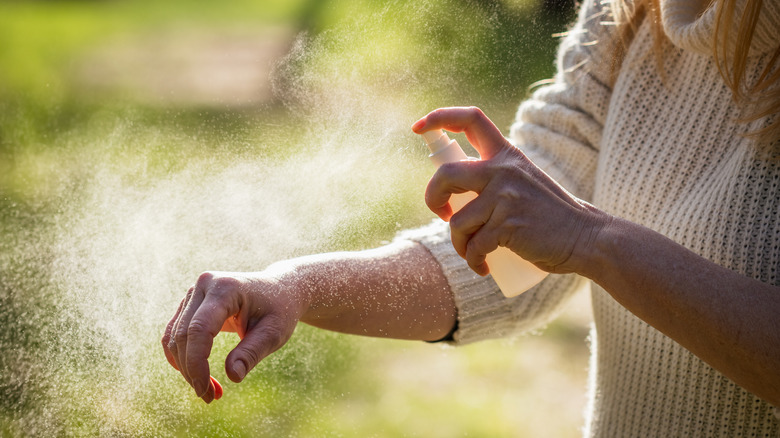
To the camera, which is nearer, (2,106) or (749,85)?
(749,85)

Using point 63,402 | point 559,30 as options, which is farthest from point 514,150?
point 63,402

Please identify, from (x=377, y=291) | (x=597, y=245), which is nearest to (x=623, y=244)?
(x=597, y=245)

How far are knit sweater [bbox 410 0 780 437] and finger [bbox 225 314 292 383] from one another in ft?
1.35

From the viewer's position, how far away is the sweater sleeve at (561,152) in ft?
4.44

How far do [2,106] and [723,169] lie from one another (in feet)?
11.2

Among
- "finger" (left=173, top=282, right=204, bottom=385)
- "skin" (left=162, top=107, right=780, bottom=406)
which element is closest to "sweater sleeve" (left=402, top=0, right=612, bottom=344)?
"skin" (left=162, top=107, right=780, bottom=406)

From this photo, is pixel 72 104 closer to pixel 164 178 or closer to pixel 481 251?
pixel 164 178

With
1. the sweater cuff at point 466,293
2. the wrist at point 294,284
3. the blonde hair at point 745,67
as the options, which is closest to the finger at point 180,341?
the wrist at point 294,284

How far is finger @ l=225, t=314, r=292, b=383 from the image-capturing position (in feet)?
2.95

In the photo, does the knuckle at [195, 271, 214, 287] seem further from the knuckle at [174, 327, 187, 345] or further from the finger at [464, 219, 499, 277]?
the finger at [464, 219, 499, 277]

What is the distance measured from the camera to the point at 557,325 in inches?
138

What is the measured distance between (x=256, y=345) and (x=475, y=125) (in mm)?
427

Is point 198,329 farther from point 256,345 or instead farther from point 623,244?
point 623,244

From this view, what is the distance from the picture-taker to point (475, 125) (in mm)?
934
